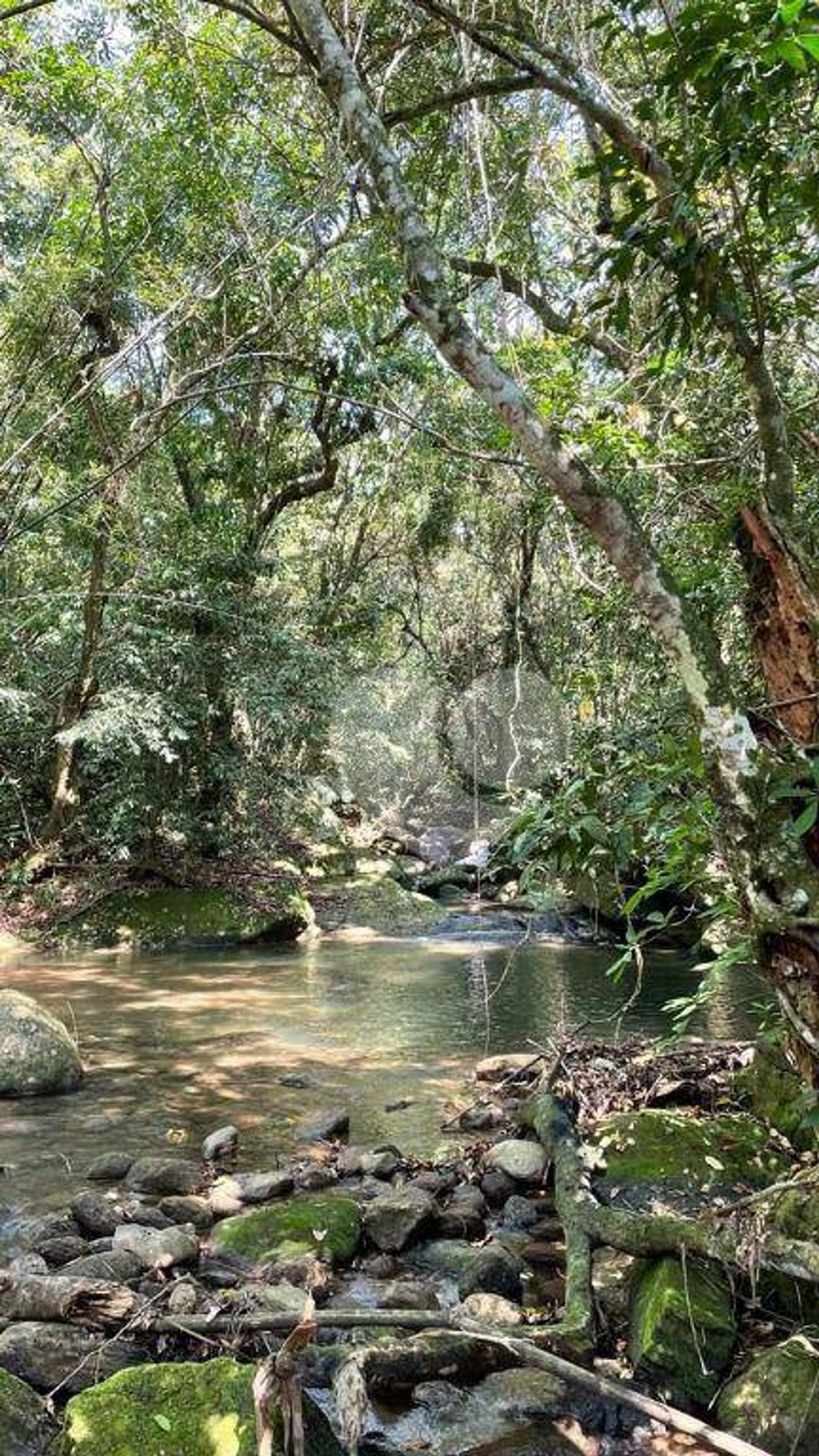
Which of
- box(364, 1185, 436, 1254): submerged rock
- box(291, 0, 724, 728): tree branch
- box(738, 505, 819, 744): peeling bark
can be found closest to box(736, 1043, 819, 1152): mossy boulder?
box(364, 1185, 436, 1254): submerged rock

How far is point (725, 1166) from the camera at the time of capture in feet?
15.9

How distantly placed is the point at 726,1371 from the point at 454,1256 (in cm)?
151

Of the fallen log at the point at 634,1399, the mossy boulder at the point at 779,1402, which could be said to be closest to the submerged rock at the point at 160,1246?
the fallen log at the point at 634,1399

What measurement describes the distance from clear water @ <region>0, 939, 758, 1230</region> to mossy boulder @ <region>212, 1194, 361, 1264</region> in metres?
1.23

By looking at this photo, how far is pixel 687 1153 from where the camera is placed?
5.00 metres

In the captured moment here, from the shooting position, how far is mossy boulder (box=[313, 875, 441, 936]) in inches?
635

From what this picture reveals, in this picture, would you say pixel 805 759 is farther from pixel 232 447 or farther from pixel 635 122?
pixel 232 447

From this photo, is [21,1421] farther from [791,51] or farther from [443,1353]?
[791,51]

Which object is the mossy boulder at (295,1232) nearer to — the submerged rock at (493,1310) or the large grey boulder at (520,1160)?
the submerged rock at (493,1310)

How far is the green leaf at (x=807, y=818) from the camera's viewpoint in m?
2.79

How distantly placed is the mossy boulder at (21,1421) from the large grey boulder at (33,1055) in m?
4.48

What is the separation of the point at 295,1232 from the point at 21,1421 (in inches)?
72.4

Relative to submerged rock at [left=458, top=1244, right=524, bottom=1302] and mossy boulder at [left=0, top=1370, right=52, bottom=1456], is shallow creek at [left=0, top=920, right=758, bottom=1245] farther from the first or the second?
mossy boulder at [left=0, top=1370, right=52, bottom=1456]

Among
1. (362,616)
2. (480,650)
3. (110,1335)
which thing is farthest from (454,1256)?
(480,650)
